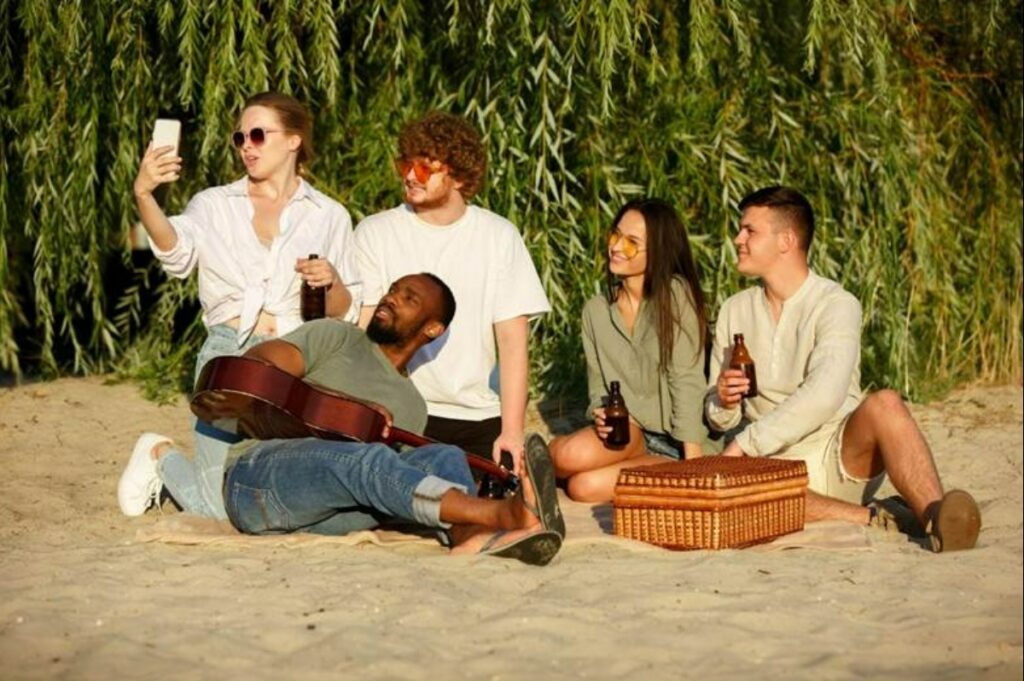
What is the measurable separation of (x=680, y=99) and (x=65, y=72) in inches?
108

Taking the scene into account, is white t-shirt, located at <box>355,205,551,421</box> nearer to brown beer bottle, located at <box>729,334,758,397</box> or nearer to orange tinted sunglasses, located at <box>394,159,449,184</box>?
orange tinted sunglasses, located at <box>394,159,449,184</box>

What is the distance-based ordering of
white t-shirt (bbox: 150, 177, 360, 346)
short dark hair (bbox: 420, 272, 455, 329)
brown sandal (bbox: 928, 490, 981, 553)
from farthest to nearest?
white t-shirt (bbox: 150, 177, 360, 346) → short dark hair (bbox: 420, 272, 455, 329) → brown sandal (bbox: 928, 490, 981, 553)

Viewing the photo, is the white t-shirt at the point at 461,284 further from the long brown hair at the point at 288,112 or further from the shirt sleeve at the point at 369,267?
the long brown hair at the point at 288,112

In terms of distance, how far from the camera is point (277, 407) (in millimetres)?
5277

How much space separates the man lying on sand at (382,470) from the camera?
5.14 m

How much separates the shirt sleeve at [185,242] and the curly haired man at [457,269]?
593 millimetres

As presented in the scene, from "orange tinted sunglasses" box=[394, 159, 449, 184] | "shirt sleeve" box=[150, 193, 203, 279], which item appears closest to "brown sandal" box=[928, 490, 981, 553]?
"orange tinted sunglasses" box=[394, 159, 449, 184]

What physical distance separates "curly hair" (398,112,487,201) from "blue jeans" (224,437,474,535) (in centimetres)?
115

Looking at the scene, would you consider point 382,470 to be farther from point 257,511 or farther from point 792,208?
point 792,208

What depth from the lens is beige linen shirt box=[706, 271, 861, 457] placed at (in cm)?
593

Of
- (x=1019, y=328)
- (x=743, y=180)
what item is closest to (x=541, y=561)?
(x=743, y=180)

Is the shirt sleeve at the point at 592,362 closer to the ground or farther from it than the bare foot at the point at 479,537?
farther from it

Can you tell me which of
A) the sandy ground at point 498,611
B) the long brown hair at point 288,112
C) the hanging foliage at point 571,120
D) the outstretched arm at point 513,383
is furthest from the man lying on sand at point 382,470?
the hanging foliage at point 571,120

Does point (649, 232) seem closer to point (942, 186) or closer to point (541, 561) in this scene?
point (541, 561)
